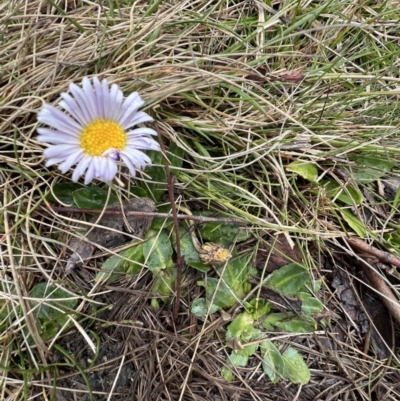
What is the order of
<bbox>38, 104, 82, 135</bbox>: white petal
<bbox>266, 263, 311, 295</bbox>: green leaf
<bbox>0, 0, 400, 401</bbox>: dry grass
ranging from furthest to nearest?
<bbox>266, 263, 311, 295</bbox>: green leaf → <bbox>0, 0, 400, 401</bbox>: dry grass → <bbox>38, 104, 82, 135</bbox>: white petal

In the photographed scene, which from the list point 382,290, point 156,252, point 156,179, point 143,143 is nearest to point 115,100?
point 143,143

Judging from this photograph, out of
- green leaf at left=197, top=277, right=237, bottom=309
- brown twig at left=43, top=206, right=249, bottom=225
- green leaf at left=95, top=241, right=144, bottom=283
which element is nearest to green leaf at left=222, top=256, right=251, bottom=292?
green leaf at left=197, top=277, right=237, bottom=309

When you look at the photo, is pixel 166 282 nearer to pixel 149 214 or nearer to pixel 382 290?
pixel 149 214

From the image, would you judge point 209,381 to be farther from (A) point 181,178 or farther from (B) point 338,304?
(A) point 181,178

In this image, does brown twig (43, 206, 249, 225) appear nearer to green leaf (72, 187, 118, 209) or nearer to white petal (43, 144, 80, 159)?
green leaf (72, 187, 118, 209)

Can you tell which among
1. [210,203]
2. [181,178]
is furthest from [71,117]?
[210,203]

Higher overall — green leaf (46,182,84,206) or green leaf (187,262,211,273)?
green leaf (46,182,84,206)
